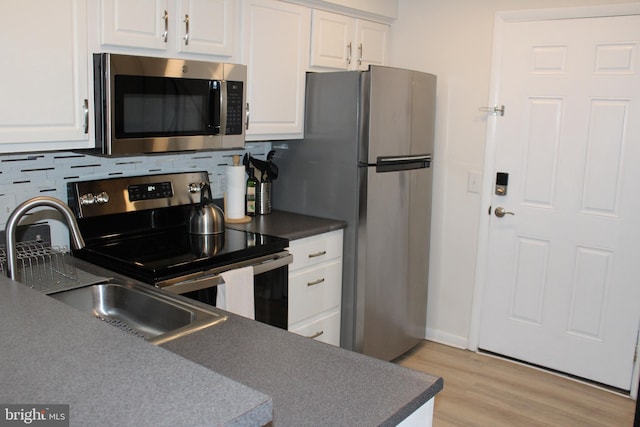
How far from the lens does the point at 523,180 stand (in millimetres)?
3498

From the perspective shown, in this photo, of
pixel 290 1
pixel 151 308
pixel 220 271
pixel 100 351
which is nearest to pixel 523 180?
pixel 290 1

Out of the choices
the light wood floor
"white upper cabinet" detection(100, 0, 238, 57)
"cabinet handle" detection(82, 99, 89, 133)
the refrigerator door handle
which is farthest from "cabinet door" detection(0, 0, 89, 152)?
the light wood floor

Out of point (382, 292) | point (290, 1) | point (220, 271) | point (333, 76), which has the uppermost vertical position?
point (290, 1)

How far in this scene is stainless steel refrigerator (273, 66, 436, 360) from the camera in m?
3.15

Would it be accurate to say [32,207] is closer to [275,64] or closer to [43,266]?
[43,266]

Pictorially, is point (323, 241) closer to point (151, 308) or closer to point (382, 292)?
point (382, 292)

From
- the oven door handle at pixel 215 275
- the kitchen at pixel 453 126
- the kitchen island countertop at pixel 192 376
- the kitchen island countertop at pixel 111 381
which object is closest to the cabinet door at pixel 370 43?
the kitchen at pixel 453 126

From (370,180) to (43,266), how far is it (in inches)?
64.2

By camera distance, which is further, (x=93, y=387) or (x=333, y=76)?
(x=333, y=76)

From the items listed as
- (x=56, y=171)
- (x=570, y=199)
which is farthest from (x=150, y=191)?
(x=570, y=199)

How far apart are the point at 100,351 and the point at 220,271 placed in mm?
1434

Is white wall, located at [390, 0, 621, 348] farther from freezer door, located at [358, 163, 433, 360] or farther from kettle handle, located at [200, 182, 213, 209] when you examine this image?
kettle handle, located at [200, 182, 213, 209]

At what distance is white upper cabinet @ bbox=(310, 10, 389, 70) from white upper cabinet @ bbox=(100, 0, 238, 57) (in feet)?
1.96

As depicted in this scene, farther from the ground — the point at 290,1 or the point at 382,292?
the point at 290,1
